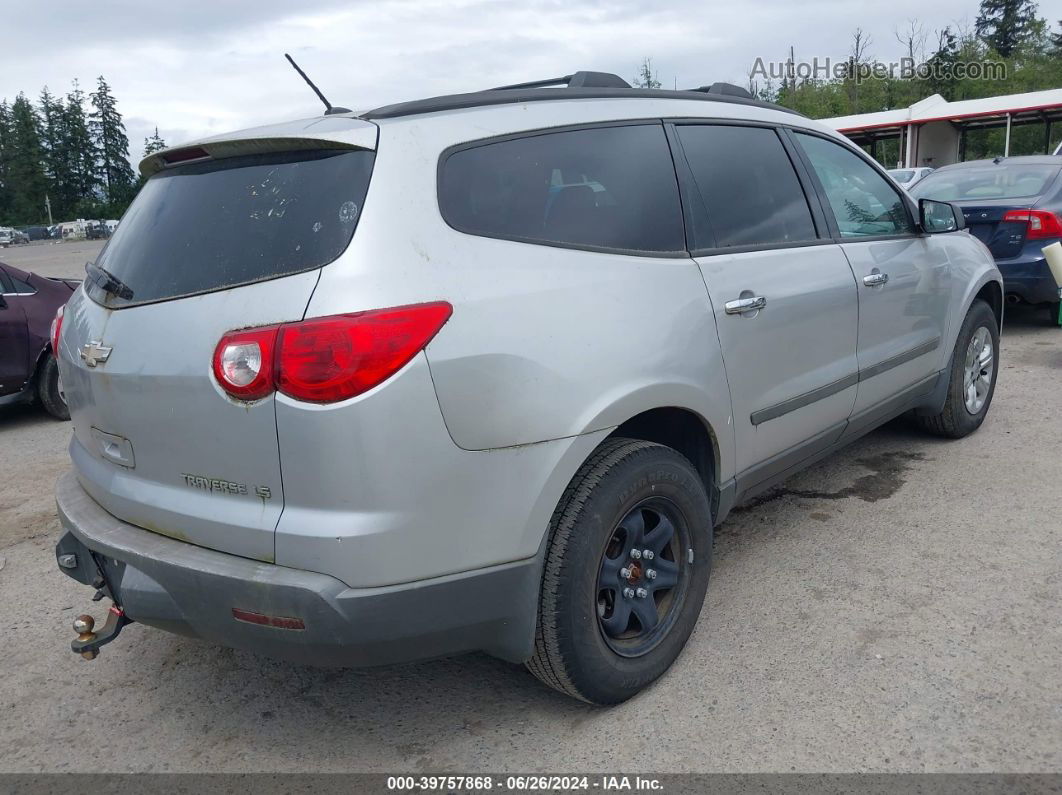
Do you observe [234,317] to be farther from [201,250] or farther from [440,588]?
[440,588]

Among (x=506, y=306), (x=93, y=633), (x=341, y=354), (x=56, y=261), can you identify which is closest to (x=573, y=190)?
(x=506, y=306)

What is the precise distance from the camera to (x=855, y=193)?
13.6 ft

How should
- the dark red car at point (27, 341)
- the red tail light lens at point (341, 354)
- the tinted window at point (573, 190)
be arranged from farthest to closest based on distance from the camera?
the dark red car at point (27, 341)
the tinted window at point (573, 190)
the red tail light lens at point (341, 354)

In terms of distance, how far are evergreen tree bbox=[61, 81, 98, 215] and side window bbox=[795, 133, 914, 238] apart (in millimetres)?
116972

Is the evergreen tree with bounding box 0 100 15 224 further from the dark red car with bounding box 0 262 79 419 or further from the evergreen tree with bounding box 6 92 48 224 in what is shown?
the dark red car with bounding box 0 262 79 419

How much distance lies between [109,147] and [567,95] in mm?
124877

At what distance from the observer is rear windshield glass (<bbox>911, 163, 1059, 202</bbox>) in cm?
811

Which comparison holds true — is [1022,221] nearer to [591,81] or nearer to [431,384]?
[591,81]

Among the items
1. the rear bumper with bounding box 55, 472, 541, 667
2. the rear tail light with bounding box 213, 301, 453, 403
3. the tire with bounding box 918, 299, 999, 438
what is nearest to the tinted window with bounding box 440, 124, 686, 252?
the rear tail light with bounding box 213, 301, 453, 403

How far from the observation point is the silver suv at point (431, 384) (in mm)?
2160

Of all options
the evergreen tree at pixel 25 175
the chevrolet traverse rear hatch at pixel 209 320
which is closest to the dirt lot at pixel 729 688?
the chevrolet traverse rear hatch at pixel 209 320

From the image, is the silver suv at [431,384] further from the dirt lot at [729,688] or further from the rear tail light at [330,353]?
the dirt lot at [729,688]

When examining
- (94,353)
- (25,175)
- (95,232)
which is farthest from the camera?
(25,175)

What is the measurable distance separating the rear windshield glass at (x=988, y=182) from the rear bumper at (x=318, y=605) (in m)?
7.51
